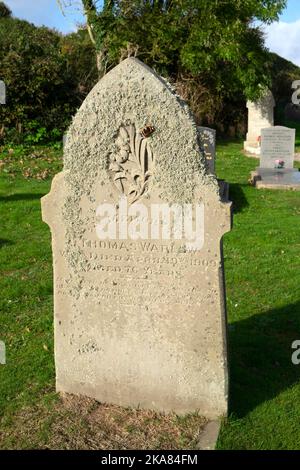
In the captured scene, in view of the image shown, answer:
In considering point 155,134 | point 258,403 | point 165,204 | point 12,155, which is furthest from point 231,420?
point 12,155

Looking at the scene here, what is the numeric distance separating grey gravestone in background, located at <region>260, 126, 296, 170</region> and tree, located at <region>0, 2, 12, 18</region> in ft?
59.5

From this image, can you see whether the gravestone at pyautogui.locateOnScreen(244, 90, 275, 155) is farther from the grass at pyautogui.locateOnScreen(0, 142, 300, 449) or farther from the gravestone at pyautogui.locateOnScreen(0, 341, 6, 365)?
the gravestone at pyautogui.locateOnScreen(0, 341, 6, 365)

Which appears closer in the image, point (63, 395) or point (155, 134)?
point (155, 134)

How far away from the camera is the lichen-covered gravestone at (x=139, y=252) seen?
3.54m

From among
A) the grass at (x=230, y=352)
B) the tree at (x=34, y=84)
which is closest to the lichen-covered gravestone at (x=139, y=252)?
the grass at (x=230, y=352)

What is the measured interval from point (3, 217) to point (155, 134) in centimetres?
655

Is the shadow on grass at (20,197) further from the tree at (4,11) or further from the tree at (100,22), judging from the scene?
the tree at (4,11)

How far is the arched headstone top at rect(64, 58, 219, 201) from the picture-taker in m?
3.48

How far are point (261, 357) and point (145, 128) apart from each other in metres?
2.46

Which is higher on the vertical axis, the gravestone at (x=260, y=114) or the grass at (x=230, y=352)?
the gravestone at (x=260, y=114)

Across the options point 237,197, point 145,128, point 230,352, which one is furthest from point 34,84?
point 145,128

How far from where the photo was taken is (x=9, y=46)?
58.9 ft

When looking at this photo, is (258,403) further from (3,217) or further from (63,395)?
(3,217)

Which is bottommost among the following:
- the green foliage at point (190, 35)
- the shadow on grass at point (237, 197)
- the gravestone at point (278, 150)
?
the shadow on grass at point (237, 197)
